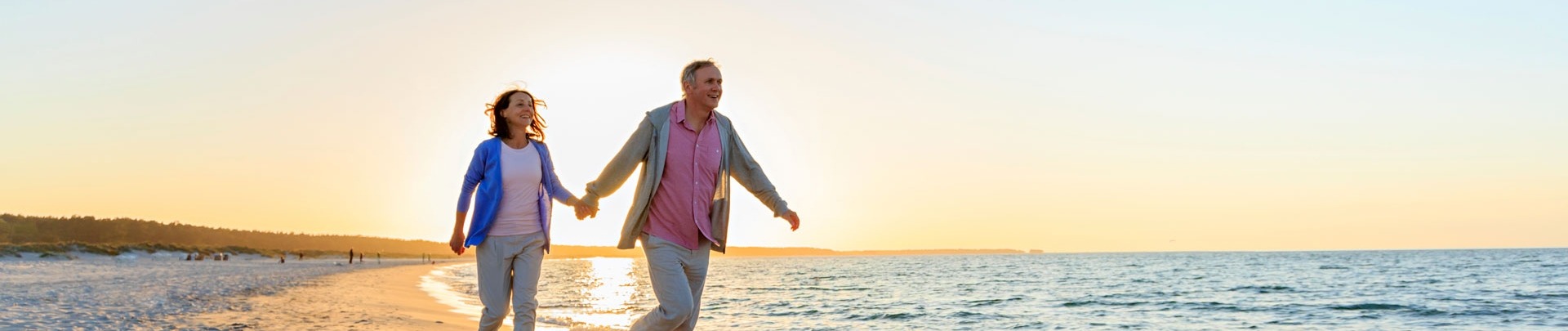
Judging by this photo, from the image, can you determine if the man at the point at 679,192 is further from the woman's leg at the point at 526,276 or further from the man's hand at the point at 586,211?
the woman's leg at the point at 526,276

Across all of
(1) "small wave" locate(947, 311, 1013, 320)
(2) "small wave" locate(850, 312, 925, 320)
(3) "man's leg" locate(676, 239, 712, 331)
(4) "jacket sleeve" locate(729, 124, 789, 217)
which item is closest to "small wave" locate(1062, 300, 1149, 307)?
(1) "small wave" locate(947, 311, 1013, 320)

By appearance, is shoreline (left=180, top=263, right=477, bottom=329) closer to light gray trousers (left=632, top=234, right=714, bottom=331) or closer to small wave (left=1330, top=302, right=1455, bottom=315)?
light gray trousers (left=632, top=234, right=714, bottom=331)

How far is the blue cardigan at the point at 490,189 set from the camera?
5.55 m

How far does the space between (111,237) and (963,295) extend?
68.4 meters

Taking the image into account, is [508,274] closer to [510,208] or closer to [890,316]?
[510,208]

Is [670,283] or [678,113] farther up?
[678,113]

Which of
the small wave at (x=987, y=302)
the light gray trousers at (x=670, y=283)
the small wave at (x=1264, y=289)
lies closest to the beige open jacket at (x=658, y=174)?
the light gray trousers at (x=670, y=283)

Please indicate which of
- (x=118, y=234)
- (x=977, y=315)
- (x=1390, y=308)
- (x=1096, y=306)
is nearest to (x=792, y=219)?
(x=977, y=315)

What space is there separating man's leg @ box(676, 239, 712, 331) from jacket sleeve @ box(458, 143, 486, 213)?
4.00 feet

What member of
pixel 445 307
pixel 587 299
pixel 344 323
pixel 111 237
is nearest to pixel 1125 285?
pixel 587 299

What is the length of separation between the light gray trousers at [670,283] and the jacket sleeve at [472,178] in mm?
1025

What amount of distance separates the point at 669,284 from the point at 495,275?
1.05m

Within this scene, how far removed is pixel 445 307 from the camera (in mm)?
17812

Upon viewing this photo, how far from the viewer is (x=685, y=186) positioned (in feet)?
17.1
